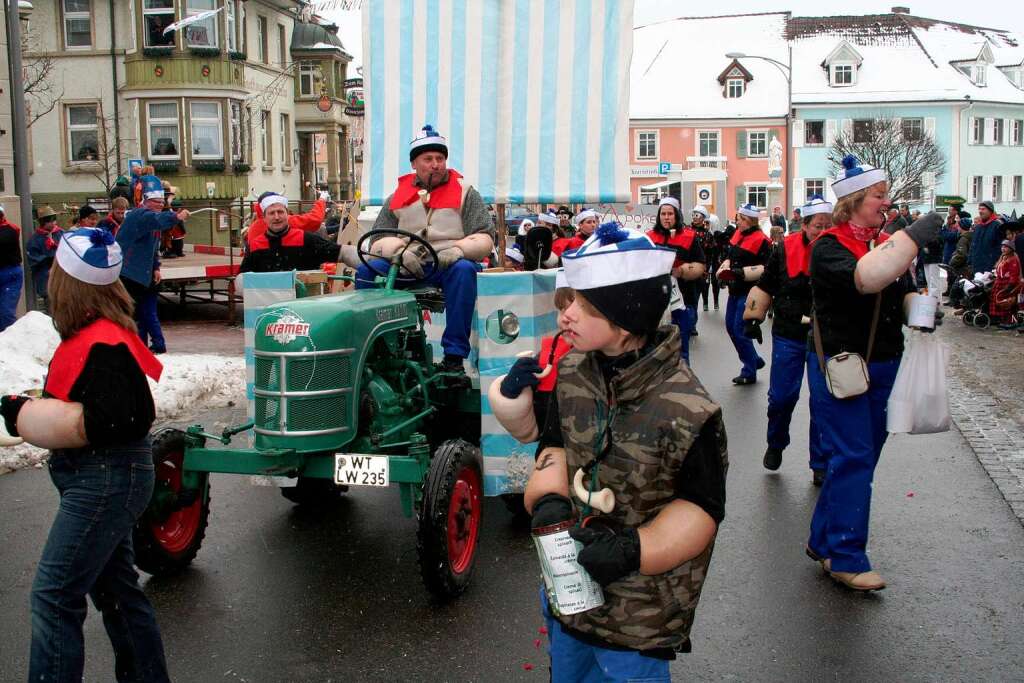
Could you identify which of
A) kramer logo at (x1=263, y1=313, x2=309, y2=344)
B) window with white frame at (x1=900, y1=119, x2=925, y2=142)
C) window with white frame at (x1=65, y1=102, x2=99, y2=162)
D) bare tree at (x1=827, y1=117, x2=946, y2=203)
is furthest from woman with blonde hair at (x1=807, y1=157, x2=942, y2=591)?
window with white frame at (x1=900, y1=119, x2=925, y2=142)

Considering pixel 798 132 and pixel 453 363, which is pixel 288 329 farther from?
pixel 798 132

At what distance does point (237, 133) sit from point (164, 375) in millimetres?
28420

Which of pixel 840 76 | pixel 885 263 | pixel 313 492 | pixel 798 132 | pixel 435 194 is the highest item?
pixel 840 76

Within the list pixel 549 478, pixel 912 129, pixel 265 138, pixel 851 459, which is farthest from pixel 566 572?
pixel 912 129

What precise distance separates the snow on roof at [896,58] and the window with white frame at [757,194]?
511cm

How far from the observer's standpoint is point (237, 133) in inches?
1473

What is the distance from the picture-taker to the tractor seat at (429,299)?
6.13m

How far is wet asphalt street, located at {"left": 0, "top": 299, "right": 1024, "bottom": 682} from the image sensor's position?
14.8 feet

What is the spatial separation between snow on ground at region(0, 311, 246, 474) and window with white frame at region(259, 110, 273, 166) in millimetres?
29639

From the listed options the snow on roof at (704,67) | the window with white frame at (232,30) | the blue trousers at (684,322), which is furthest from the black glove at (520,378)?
the snow on roof at (704,67)

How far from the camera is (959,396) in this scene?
1128 cm

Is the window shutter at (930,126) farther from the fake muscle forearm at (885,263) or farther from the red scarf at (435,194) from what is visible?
the fake muscle forearm at (885,263)

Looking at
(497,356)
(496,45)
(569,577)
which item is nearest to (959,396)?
(496,45)

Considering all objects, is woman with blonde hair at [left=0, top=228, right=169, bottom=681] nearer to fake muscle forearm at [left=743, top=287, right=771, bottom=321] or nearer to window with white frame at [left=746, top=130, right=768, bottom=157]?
fake muscle forearm at [left=743, top=287, right=771, bottom=321]
